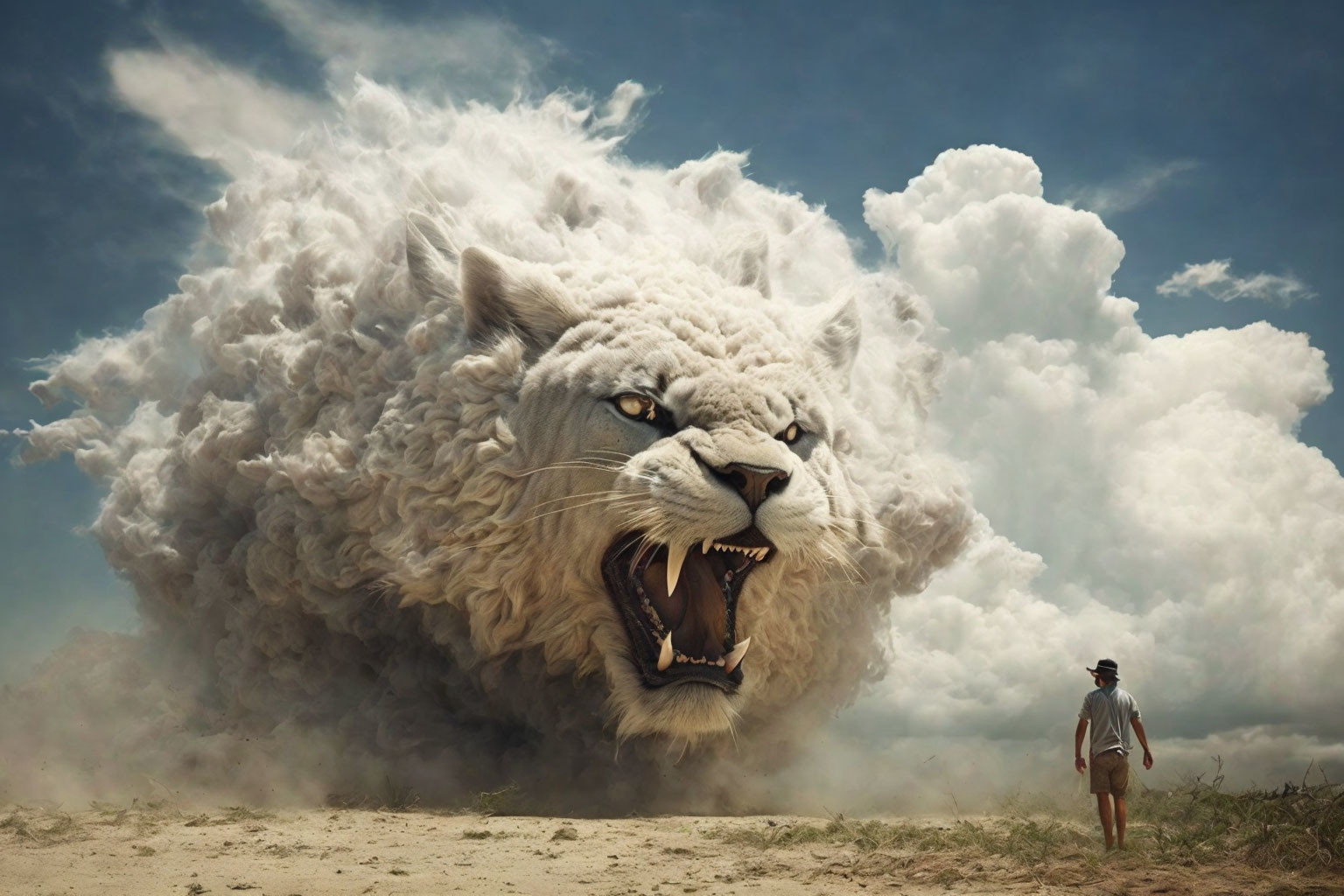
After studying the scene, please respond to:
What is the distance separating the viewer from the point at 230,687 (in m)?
9.62

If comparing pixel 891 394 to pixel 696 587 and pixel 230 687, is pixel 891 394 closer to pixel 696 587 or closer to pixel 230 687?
pixel 696 587

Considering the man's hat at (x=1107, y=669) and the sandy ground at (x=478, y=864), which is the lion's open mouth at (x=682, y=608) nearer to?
the sandy ground at (x=478, y=864)

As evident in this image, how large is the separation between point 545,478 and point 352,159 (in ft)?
14.0

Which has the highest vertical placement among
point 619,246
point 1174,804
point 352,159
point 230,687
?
point 352,159

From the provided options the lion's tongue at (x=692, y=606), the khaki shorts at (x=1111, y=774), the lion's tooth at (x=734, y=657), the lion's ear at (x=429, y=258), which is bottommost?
the khaki shorts at (x=1111, y=774)

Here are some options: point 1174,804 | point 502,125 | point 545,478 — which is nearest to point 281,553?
point 545,478

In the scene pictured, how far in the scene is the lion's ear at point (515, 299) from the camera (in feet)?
27.3

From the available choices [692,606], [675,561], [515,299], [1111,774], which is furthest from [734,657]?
[515,299]

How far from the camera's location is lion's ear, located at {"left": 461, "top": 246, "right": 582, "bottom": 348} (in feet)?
27.3

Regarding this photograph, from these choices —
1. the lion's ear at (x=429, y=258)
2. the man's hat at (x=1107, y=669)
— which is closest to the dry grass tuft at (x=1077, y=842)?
the man's hat at (x=1107, y=669)

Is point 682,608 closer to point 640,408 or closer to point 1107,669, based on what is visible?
point 640,408

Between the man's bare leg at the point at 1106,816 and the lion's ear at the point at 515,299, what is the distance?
4.65m

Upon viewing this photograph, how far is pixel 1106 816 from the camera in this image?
24.7 feet

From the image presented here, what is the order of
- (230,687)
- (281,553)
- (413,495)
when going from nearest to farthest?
(413,495)
(281,553)
(230,687)
